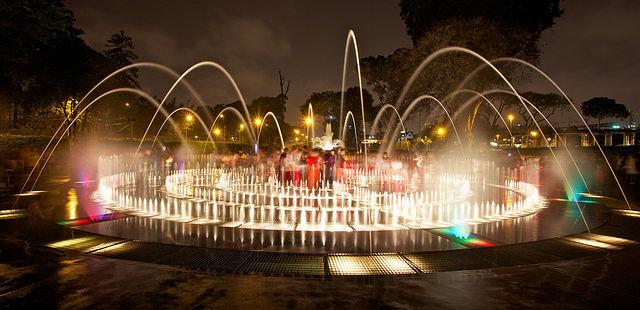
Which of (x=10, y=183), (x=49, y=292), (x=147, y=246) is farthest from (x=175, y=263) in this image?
(x=10, y=183)

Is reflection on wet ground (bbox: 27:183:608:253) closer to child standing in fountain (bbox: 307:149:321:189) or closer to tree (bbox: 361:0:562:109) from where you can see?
child standing in fountain (bbox: 307:149:321:189)

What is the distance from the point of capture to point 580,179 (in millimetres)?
26578

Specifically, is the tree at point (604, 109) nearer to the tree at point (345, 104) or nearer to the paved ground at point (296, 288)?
the tree at point (345, 104)

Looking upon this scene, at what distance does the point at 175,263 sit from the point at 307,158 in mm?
13486

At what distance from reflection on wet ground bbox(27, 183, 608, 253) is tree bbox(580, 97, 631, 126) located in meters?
126

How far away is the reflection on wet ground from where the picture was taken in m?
8.22

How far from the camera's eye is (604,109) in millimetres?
114250

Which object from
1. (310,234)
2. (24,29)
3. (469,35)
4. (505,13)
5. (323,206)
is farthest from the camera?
(505,13)

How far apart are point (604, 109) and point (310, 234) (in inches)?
5246

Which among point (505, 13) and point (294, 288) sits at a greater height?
point (505, 13)

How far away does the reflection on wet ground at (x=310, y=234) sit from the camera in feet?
27.0

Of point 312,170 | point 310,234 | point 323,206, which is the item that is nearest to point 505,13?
point 312,170

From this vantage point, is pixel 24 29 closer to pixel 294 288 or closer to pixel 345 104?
pixel 294 288

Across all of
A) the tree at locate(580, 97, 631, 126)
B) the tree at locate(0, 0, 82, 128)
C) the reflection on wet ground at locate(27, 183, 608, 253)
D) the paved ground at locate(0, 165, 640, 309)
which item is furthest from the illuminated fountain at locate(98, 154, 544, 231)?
the tree at locate(580, 97, 631, 126)
